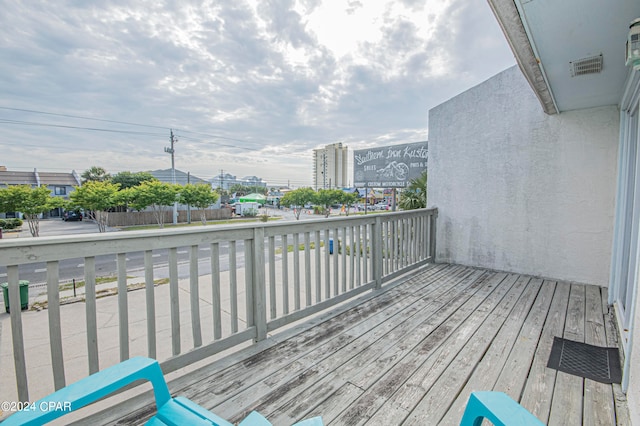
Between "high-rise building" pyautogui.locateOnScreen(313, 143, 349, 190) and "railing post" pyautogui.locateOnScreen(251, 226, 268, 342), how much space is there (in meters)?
34.7

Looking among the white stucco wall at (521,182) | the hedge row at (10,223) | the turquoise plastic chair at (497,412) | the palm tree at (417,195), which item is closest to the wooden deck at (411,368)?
the turquoise plastic chair at (497,412)

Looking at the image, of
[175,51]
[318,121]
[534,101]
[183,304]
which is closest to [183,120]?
[318,121]

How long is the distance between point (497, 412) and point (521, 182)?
395cm

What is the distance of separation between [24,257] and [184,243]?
674 mm

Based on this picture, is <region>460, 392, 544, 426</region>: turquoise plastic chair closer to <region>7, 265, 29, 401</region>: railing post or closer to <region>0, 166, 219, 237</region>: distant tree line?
<region>7, 265, 29, 401</region>: railing post

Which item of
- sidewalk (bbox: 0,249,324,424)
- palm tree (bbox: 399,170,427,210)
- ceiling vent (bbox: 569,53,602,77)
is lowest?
sidewalk (bbox: 0,249,324,424)

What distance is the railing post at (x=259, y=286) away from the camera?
205 centimetres

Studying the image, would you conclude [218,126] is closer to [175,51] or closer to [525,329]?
[175,51]

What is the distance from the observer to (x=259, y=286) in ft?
6.90

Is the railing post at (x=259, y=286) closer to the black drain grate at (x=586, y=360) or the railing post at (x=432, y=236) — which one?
the black drain grate at (x=586, y=360)

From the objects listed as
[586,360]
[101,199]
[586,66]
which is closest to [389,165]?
[586,66]

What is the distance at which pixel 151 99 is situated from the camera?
831 inches

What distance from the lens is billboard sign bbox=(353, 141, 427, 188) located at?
415 inches

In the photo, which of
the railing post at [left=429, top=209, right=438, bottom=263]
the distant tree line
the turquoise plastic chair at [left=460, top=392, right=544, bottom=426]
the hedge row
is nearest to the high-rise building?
the distant tree line
